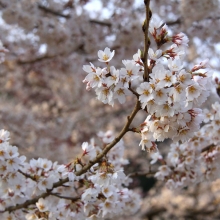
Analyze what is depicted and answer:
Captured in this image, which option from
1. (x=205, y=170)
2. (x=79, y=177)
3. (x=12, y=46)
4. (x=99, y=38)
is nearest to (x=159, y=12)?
(x=99, y=38)

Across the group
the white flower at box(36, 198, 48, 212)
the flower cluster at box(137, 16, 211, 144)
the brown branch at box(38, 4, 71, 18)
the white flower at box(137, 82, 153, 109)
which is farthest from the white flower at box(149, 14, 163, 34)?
the brown branch at box(38, 4, 71, 18)

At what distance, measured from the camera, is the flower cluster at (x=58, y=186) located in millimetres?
1803

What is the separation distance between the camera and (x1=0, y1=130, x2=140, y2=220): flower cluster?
1.80m

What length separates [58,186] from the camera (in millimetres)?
2010

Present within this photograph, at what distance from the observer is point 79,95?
8.02 meters

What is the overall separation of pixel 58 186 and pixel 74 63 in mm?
3757

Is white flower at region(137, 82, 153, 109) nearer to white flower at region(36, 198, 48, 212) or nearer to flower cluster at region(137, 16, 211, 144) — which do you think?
flower cluster at region(137, 16, 211, 144)

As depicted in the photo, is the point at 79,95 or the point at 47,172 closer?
the point at 47,172

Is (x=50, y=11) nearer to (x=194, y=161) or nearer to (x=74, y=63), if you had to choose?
(x=74, y=63)

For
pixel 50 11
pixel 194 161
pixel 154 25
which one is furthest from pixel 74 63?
pixel 154 25

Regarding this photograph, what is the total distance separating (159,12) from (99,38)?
1204 millimetres

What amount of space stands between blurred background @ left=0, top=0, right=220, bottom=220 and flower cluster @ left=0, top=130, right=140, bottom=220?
1222 mm

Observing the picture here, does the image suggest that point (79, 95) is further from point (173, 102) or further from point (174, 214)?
point (173, 102)

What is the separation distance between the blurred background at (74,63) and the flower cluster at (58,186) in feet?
4.01
